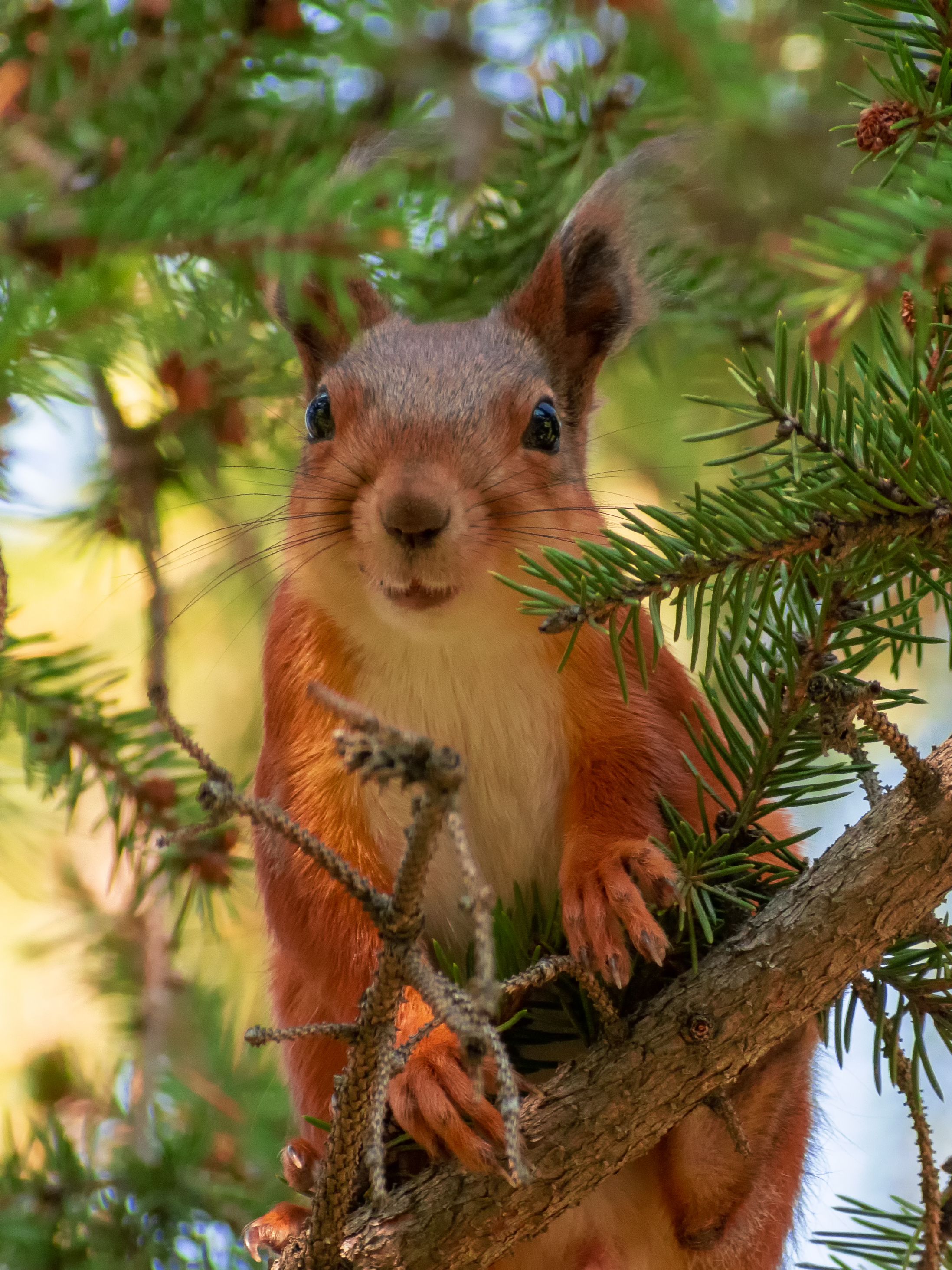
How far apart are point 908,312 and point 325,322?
843 mm

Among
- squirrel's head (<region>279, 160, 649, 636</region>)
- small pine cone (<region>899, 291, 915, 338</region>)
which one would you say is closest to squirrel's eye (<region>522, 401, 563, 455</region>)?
squirrel's head (<region>279, 160, 649, 636</region>)

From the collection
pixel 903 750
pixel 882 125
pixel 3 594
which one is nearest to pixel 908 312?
pixel 882 125

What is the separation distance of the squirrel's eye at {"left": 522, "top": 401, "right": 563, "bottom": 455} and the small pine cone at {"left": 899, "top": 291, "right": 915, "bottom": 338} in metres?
0.57

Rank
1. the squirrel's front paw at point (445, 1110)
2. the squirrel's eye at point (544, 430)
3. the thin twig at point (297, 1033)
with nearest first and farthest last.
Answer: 1. the thin twig at point (297, 1033)
2. the squirrel's front paw at point (445, 1110)
3. the squirrel's eye at point (544, 430)

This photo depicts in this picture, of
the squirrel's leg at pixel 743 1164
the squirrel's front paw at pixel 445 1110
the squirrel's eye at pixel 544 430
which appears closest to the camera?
the squirrel's front paw at pixel 445 1110

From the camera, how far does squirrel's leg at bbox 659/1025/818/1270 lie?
147cm

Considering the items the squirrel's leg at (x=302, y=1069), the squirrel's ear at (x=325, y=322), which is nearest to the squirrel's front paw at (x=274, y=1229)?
the squirrel's leg at (x=302, y=1069)

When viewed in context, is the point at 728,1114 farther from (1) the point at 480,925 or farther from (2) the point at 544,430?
(2) the point at 544,430

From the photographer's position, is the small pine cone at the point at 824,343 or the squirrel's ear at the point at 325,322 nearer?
the small pine cone at the point at 824,343

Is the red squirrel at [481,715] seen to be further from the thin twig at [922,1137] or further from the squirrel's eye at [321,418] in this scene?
the thin twig at [922,1137]

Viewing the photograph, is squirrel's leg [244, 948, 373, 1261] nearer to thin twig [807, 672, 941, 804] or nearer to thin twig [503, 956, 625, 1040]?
thin twig [503, 956, 625, 1040]

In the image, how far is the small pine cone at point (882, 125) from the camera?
129 centimetres

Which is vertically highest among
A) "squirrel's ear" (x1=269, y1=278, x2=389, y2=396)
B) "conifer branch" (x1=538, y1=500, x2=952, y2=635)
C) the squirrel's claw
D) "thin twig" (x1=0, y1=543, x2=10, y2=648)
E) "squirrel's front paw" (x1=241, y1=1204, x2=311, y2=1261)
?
"squirrel's ear" (x1=269, y1=278, x2=389, y2=396)

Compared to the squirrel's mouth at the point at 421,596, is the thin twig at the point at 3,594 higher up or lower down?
higher up
